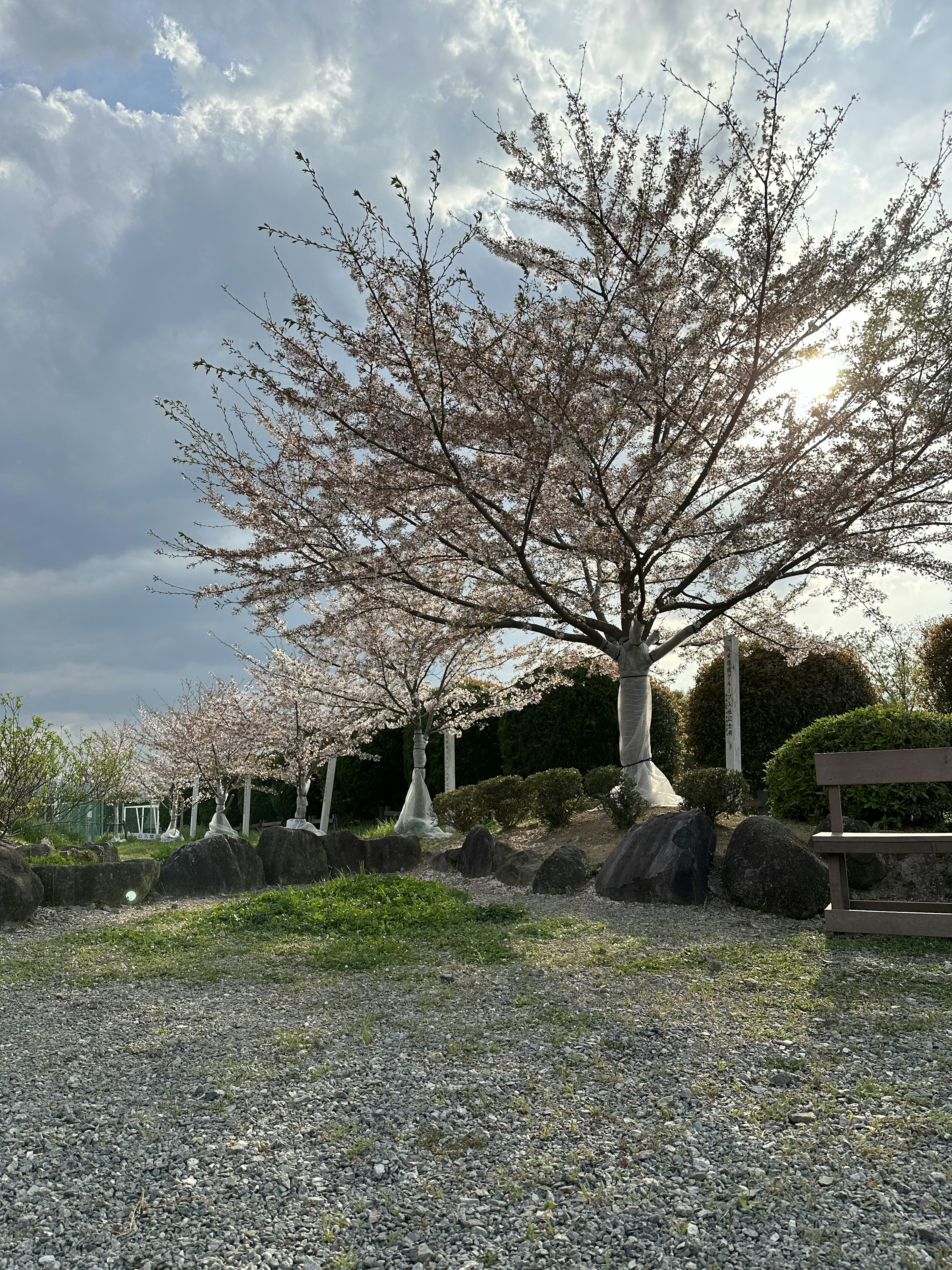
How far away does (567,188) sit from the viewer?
8242mm

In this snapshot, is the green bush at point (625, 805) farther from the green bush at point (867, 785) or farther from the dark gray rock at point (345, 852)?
the dark gray rock at point (345, 852)

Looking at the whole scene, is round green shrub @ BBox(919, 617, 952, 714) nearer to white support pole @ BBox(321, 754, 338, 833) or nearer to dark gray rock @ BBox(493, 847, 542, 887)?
dark gray rock @ BBox(493, 847, 542, 887)

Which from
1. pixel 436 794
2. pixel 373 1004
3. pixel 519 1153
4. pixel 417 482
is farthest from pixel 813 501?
pixel 436 794

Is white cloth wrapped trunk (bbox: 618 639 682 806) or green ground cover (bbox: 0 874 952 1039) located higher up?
white cloth wrapped trunk (bbox: 618 639 682 806)

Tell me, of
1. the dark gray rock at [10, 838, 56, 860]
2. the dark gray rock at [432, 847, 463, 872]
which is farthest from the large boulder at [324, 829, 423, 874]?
the dark gray rock at [10, 838, 56, 860]

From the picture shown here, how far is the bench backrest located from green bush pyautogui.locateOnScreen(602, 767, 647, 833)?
→ 322 centimetres

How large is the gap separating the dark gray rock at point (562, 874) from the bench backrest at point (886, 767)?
101 inches

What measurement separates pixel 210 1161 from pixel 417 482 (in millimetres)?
6206

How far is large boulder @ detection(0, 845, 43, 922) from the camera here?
6.94 meters

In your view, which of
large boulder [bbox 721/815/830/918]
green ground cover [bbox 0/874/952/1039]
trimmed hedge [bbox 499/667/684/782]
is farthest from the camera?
trimmed hedge [bbox 499/667/684/782]

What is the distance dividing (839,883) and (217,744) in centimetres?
1470

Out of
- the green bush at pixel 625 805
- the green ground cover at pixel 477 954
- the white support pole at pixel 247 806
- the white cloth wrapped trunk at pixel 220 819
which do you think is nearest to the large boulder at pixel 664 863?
the green ground cover at pixel 477 954

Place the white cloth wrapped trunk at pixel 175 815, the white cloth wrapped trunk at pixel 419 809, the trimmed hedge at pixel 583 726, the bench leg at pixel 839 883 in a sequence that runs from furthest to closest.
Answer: the white cloth wrapped trunk at pixel 175 815
the trimmed hedge at pixel 583 726
the white cloth wrapped trunk at pixel 419 809
the bench leg at pixel 839 883

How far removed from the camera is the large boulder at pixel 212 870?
27.9ft
